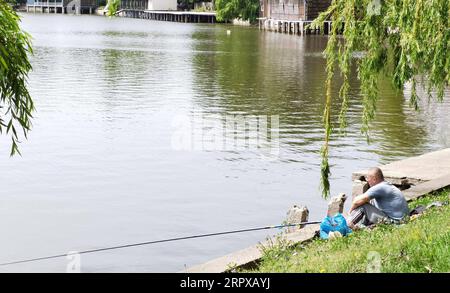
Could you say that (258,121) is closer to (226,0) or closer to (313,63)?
(313,63)

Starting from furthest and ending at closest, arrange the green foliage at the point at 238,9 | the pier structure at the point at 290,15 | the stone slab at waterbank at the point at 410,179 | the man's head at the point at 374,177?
1. the green foliage at the point at 238,9
2. the pier structure at the point at 290,15
3. the man's head at the point at 374,177
4. the stone slab at waterbank at the point at 410,179

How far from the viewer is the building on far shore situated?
122375 millimetres

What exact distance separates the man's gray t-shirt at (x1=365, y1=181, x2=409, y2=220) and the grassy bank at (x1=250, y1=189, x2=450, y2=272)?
0.49 m

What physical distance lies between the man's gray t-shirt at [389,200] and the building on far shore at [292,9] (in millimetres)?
106885

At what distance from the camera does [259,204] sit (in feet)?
72.0

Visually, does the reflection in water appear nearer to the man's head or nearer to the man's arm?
the man's head

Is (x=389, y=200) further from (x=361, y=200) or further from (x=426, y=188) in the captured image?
(x=426, y=188)

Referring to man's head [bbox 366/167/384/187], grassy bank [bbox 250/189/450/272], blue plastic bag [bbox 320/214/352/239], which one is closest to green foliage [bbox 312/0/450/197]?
man's head [bbox 366/167/384/187]

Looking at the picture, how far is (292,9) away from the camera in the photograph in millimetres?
127562

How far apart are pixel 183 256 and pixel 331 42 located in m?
5.80

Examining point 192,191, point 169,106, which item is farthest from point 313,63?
point 192,191

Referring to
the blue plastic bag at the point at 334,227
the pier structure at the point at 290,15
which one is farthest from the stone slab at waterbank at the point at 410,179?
the pier structure at the point at 290,15

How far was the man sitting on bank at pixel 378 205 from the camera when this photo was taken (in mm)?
13711

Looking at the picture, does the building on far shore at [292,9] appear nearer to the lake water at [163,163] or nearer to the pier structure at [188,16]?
the pier structure at [188,16]
